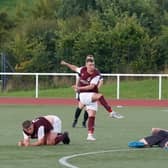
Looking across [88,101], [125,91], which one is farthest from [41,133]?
[125,91]

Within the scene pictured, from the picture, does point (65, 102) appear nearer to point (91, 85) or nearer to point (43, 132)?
point (91, 85)

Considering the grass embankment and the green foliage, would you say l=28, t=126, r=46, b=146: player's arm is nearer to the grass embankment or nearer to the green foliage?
the grass embankment

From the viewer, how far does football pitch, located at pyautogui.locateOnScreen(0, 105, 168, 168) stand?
539 inches

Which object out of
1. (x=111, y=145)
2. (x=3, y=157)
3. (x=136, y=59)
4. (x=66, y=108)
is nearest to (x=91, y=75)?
(x=111, y=145)

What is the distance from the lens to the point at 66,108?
32000 millimetres

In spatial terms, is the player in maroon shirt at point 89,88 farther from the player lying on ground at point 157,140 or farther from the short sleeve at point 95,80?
the player lying on ground at point 157,140

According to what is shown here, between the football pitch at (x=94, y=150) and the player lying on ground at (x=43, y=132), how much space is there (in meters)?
0.18

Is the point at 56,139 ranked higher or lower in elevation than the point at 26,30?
lower

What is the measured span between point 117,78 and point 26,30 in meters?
19.7

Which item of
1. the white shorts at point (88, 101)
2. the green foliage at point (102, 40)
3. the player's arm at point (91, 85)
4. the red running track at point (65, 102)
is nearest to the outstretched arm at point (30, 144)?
the white shorts at point (88, 101)

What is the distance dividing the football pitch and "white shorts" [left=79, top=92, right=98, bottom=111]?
2.25 feet

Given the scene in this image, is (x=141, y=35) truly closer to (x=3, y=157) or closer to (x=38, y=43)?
(x=38, y=43)

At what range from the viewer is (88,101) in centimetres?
1878

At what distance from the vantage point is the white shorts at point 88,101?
18578mm
